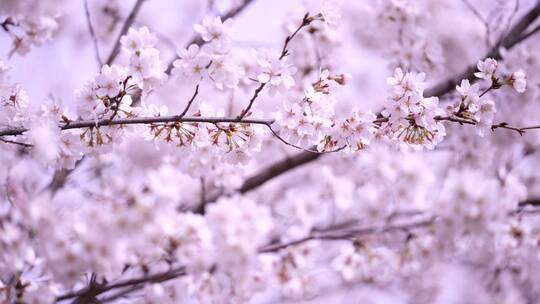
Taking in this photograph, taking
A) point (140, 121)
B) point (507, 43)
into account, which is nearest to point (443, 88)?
point (507, 43)

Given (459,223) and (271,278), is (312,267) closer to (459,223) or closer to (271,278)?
(271,278)

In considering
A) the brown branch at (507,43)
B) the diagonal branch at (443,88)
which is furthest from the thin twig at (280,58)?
the brown branch at (507,43)

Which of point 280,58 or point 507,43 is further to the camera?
point 507,43

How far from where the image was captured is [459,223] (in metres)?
1.74

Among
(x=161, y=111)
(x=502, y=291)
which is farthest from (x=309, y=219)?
(x=502, y=291)

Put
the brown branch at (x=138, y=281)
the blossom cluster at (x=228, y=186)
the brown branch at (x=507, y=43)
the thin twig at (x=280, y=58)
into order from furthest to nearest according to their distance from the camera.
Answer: the brown branch at (x=507, y=43)
the brown branch at (x=138, y=281)
the thin twig at (x=280, y=58)
the blossom cluster at (x=228, y=186)

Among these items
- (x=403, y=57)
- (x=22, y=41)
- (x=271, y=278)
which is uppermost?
(x=403, y=57)

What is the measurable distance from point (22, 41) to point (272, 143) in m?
2.59

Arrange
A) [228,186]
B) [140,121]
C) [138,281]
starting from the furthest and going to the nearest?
[228,186]
[138,281]
[140,121]

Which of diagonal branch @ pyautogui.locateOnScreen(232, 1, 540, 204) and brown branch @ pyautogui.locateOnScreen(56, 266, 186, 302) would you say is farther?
diagonal branch @ pyautogui.locateOnScreen(232, 1, 540, 204)

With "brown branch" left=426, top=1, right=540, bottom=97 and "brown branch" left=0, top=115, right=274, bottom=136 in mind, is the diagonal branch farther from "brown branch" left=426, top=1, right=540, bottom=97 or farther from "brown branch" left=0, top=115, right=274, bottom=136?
"brown branch" left=0, top=115, right=274, bottom=136

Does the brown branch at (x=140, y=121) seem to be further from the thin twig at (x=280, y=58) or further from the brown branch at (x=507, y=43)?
the brown branch at (x=507, y=43)

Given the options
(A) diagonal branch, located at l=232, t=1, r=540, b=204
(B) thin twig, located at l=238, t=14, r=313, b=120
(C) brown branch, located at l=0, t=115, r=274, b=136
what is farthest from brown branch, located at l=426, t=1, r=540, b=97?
(C) brown branch, located at l=0, t=115, r=274, b=136

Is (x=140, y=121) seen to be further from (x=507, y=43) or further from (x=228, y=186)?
(x=507, y=43)
